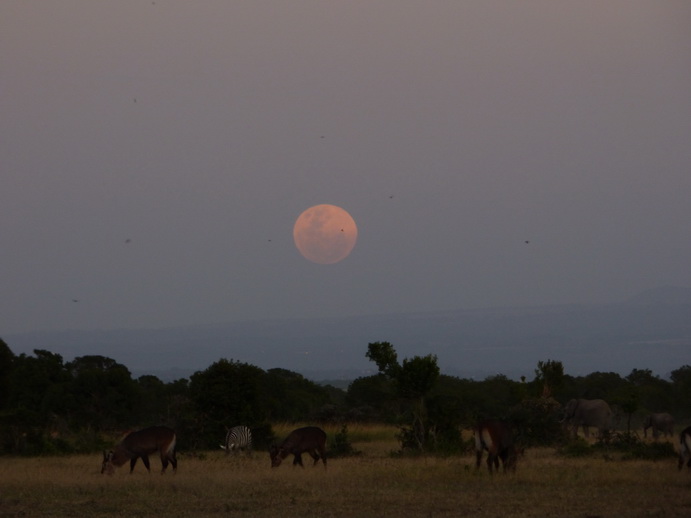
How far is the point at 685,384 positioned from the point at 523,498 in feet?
123

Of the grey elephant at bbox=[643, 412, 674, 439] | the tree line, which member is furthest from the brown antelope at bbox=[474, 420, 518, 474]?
the grey elephant at bbox=[643, 412, 674, 439]

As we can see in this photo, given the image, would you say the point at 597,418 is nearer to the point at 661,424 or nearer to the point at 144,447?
the point at 661,424

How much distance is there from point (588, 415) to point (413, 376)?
9.31 m

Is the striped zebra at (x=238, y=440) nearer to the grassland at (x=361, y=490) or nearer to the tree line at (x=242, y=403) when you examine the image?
the tree line at (x=242, y=403)

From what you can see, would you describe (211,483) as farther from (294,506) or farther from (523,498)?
(523,498)

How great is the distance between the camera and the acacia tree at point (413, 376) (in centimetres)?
2416

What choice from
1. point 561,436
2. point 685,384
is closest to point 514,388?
point 561,436

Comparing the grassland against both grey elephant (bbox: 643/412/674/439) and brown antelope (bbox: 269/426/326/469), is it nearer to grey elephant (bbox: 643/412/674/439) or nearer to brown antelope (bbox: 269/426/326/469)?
brown antelope (bbox: 269/426/326/469)

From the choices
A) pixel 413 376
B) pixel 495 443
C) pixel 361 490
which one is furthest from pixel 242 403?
pixel 361 490

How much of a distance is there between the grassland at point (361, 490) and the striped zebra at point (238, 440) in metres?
3.76

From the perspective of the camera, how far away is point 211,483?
1780 cm

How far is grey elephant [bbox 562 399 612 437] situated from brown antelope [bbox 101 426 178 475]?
50.0ft

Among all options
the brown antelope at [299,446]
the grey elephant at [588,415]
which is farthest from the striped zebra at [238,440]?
the grey elephant at [588,415]

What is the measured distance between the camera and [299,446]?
21.6 meters
